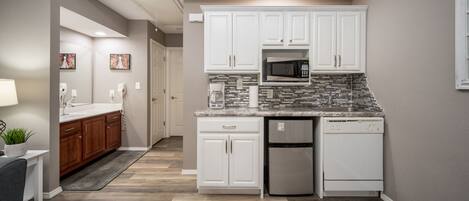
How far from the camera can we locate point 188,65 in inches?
145

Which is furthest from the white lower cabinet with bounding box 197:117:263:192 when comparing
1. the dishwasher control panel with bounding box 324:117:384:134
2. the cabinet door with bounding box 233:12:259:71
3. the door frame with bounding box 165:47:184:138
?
the door frame with bounding box 165:47:184:138

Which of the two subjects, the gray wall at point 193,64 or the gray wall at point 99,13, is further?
the gray wall at point 193,64

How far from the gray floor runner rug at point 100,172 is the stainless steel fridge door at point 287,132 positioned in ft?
6.76

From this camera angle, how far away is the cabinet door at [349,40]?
3281 mm

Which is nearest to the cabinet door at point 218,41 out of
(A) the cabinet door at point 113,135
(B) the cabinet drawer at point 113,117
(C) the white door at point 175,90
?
(B) the cabinet drawer at point 113,117

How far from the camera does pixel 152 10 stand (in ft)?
15.3

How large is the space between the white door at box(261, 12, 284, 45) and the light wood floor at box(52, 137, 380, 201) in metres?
1.76

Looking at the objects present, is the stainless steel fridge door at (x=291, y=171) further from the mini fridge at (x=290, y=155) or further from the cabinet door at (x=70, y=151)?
the cabinet door at (x=70, y=151)

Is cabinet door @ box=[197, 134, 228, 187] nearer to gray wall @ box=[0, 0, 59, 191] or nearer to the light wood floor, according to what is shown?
the light wood floor

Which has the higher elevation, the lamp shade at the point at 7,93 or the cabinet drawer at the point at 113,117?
the lamp shade at the point at 7,93

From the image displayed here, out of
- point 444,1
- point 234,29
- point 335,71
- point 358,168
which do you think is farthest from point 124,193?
point 444,1

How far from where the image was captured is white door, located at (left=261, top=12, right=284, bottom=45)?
330cm

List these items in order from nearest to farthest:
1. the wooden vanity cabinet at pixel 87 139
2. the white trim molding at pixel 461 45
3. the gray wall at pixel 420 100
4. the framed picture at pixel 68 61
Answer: the white trim molding at pixel 461 45 < the gray wall at pixel 420 100 < the wooden vanity cabinet at pixel 87 139 < the framed picture at pixel 68 61

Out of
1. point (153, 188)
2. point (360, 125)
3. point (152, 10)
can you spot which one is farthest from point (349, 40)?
point (152, 10)
